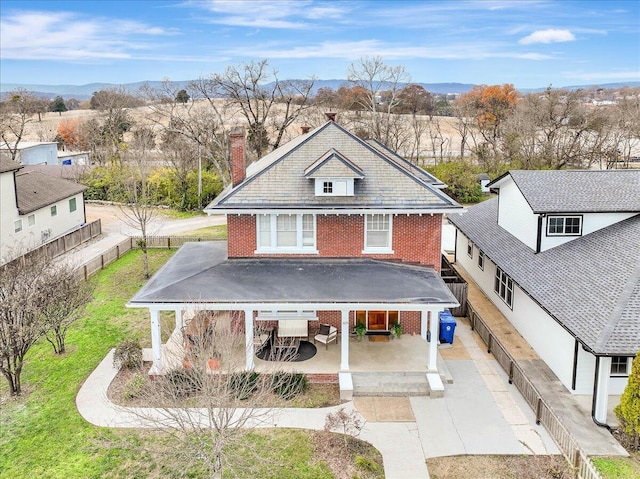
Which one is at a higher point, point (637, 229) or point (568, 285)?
point (637, 229)

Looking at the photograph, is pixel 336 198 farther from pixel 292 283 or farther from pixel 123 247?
pixel 123 247

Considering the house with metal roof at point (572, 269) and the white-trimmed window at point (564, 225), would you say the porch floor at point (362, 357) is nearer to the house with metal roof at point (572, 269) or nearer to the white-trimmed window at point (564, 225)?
the house with metal roof at point (572, 269)

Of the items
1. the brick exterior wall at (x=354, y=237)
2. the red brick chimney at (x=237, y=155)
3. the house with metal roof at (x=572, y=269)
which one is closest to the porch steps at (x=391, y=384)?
the house with metal roof at (x=572, y=269)

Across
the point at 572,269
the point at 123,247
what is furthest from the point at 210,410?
the point at 123,247

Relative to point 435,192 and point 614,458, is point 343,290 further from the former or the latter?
point 614,458

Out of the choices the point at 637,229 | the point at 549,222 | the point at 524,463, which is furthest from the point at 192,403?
the point at 637,229

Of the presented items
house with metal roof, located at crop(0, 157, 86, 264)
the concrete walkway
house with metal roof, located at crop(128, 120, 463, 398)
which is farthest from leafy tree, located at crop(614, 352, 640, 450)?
house with metal roof, located at crop(0, 157, 86, 264)
